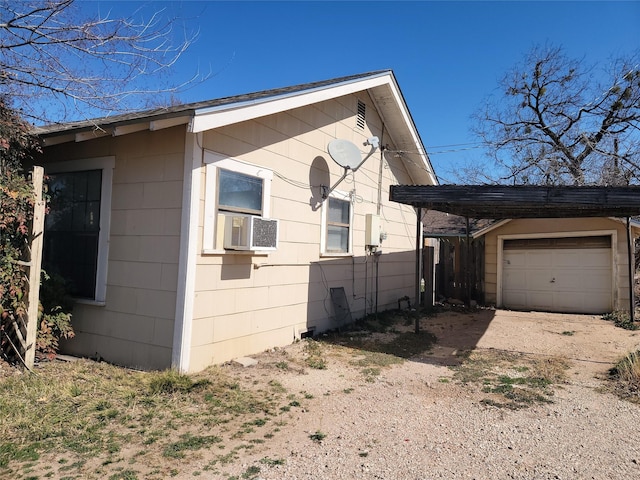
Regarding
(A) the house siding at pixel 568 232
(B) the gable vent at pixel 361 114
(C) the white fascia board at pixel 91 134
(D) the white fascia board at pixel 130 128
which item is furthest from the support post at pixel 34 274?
(A) the house siding at pixel 568 232

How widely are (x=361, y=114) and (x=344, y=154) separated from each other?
74.9 inches

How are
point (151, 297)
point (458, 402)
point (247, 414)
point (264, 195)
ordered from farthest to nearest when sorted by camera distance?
point (264, 195) < point (151, 297) < point (458, 402) < point (247, 414)

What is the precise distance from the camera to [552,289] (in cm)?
1183

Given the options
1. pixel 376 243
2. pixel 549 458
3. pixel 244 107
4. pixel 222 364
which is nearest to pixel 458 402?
pixel 549 458

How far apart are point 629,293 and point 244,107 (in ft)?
33.7

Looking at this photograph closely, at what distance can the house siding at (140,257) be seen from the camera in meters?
5.29

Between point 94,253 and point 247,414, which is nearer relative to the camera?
point 247,414

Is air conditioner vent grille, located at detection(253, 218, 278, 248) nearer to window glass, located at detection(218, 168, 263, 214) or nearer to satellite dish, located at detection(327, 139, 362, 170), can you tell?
window glass, located at detection(218, 168, 263, 214)

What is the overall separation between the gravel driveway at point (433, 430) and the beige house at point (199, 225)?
0.89 metres

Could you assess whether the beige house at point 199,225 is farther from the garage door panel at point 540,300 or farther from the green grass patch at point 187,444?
the garage door panel at point 540,300

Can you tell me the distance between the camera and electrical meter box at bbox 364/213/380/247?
356 inches

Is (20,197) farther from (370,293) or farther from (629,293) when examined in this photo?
(629,293)

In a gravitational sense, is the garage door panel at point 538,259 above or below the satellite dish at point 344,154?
below

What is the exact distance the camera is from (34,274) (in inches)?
198
